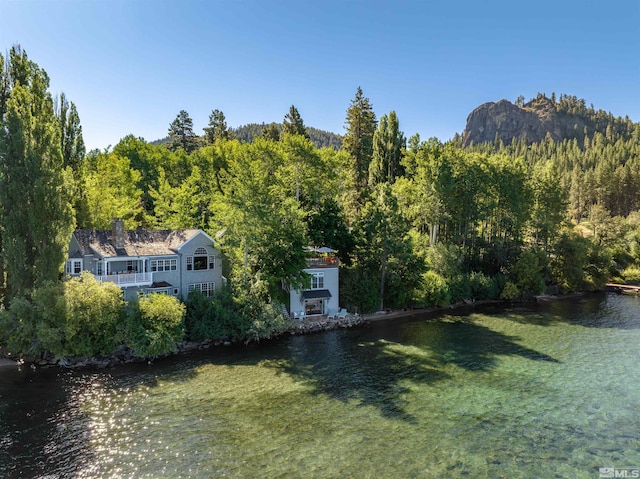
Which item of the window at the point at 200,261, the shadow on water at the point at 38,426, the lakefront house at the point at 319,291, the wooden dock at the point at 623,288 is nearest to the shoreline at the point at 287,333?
the lakefront house at the point at 319,291

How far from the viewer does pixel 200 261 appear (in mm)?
33906

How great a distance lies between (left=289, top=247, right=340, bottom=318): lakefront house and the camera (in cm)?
3597

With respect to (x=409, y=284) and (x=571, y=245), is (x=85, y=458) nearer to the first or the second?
(x=409, y=284)

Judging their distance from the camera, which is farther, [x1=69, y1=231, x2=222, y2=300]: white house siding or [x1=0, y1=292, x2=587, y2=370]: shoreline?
[x1=69, y1=231, x2=222, y2=300]: white house siding

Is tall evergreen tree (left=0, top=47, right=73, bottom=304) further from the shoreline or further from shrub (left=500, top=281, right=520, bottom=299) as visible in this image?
shrub (left=500, top=281, right=520, bottom=299)

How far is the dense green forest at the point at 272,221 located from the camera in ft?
85.2

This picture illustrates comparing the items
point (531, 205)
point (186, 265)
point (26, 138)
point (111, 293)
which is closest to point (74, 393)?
point (111, 293)

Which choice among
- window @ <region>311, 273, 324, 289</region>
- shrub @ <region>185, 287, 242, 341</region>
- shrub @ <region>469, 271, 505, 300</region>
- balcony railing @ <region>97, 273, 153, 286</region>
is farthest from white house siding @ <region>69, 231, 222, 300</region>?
shrub @ <region>469, 271, 505, 300</region>

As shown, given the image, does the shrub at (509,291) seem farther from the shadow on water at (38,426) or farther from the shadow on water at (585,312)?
the shadow on water at (38,426)

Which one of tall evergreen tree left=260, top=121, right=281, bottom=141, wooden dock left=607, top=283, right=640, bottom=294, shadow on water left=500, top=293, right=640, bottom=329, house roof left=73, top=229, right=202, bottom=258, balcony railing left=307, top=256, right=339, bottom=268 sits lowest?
shadow on water left=500, top=293, right=640, bottom=329

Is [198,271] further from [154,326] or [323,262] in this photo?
[323,262]

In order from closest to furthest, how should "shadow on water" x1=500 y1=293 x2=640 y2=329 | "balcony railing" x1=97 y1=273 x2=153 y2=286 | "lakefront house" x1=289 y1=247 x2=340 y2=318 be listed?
"balcony railing" x1=97 y1=273 x2=153 y2=286
"lakefront house" x1=289 y1=247 x2=340 y2=318
"shadow on water" x1=500 y1=293 x2=640 y2=329

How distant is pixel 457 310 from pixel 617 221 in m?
41.4

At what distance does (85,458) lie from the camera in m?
16.3
